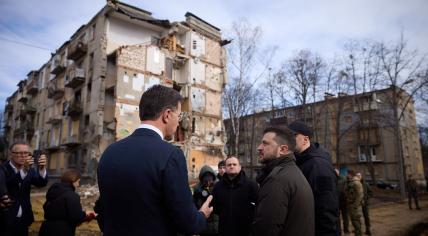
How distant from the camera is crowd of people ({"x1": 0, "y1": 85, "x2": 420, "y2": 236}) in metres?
1.80

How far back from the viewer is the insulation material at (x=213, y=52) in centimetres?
3034

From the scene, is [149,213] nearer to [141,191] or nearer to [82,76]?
[141,191]

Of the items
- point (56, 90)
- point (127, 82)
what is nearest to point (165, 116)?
point (127, 82)

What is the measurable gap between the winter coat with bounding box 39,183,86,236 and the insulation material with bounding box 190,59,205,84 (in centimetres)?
2454

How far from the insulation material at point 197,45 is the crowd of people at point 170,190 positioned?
2506 cm

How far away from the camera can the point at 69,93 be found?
1184 inches

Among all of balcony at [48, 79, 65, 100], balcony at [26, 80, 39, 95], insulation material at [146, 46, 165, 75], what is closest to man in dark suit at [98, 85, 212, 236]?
insulation material at [146, 46, 165, 75]

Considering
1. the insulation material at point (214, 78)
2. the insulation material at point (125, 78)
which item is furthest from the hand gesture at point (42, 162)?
the insulation material at point (214, 78)

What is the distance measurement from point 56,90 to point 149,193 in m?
34.2

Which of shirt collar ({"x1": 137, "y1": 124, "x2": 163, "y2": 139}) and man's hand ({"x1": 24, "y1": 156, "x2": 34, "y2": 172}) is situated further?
man's hand ({"x1": 24, "y1": 156, "x2": 34, "y2": 172})

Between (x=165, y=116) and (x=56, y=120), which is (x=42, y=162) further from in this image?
(x=56, y=120)

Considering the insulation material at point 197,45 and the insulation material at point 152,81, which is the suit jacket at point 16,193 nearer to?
the insulation material at point 152,81

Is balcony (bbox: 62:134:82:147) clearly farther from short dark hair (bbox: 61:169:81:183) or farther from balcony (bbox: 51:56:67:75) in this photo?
short dark hair (bbox: 61:169:81:183)

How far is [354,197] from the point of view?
8.73 metres
